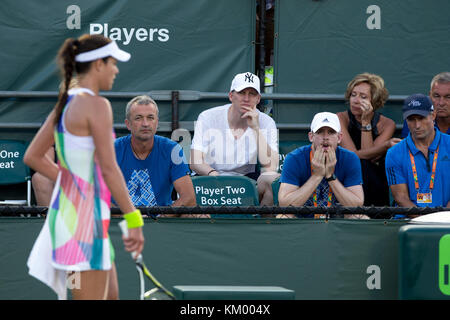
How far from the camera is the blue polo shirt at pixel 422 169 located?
6.33m

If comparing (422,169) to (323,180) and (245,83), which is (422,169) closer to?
(323,180)

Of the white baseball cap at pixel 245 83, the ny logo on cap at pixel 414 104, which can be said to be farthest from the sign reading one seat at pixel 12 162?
the ny logo on cap at pixel 414 104

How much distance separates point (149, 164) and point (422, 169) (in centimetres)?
237

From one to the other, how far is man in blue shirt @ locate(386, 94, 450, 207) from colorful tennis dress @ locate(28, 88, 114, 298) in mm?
3462

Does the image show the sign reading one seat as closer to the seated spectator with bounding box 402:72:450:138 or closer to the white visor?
the seated spectator with bounding box 402:72:450:138

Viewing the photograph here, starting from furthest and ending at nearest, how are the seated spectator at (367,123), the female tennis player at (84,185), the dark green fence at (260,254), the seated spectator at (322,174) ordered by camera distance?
the seated spectator at (367,123) → the seated spectator at (322,174) → the dark green fence at (260,254) → the female tennis player at (84,185)

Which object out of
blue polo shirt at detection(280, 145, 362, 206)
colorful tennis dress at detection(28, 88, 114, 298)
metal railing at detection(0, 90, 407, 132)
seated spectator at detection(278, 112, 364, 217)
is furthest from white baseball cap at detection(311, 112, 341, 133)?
colorful tennis dress at detection(28, 88, 114, 298)

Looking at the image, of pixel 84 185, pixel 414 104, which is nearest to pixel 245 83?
pixel 414 104

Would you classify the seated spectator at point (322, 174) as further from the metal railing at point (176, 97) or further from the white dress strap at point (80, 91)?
the white dress strap at point (80, 91)

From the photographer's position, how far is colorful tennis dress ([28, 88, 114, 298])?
3516mm

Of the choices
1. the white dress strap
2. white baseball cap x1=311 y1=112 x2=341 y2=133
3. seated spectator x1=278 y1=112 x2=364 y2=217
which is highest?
white baseball cap x1=311 y1=112 x2=341 y2=133

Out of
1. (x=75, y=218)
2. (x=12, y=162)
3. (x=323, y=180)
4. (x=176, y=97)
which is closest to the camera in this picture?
(x=75, y=218)

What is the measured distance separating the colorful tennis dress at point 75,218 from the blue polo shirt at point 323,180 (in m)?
2.71

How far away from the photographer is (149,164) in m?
6.16
